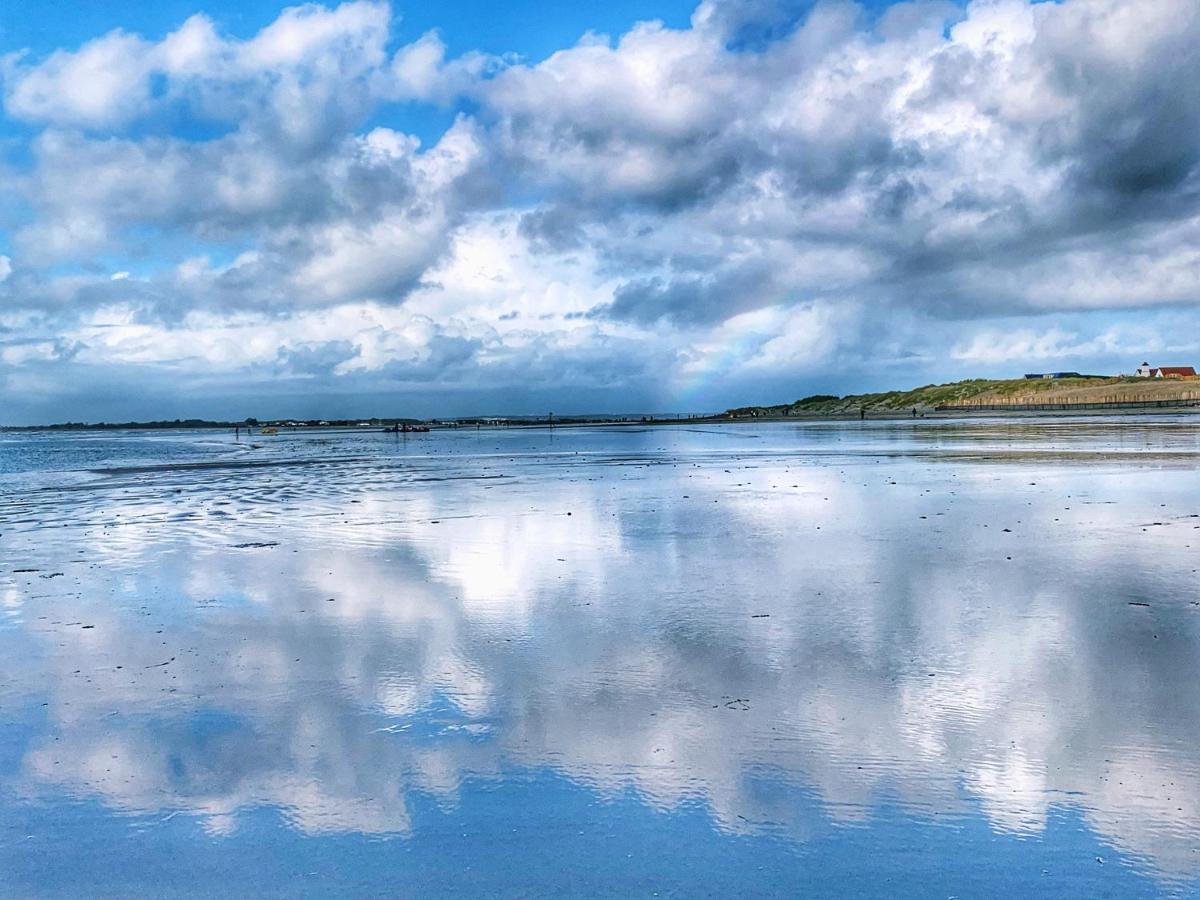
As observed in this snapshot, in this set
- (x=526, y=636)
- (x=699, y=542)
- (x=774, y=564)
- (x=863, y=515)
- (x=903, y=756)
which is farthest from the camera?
(x=863, y=515)

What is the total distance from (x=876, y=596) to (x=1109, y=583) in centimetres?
324

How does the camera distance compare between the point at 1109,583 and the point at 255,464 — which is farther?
the point at 255,464

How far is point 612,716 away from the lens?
738cm

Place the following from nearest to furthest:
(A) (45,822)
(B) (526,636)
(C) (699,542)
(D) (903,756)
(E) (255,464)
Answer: (A) (45,822)
(D) (903,756)
(B) (526,636)
(C) (699,542)
(E) (255,464)

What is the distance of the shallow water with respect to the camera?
5219 mm

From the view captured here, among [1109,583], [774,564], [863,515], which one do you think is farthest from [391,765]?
[863,515]

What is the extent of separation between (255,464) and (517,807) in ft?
170

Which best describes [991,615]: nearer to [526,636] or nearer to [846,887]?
[526,636]

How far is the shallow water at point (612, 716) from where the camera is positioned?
5.22m

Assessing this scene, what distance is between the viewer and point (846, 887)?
16.0 ft

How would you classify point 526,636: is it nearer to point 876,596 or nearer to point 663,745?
point 663,745

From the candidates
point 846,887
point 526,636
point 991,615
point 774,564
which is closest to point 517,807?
point 846,887

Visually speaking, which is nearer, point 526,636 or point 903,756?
point 903,756

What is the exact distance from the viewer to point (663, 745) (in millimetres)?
6723
